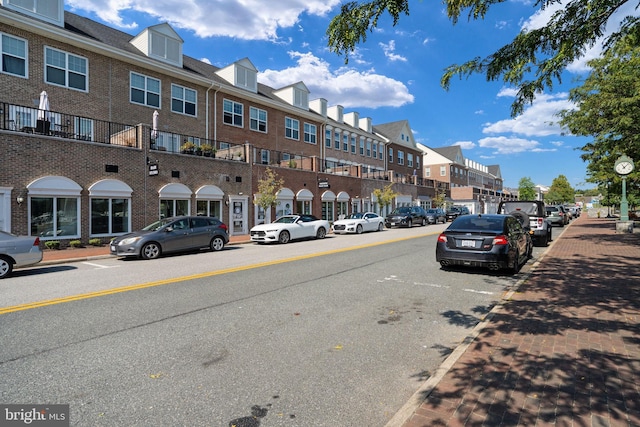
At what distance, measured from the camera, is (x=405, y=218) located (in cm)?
2956

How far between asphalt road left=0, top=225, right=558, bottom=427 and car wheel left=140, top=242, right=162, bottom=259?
3436 mm

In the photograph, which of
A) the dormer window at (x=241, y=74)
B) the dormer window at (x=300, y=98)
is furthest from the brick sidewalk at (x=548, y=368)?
the dormer window at (x=300, y=98)

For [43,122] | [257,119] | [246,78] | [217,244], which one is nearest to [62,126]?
[43,122]

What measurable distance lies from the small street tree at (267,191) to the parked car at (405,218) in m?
10.9

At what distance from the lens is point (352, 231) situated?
24.1 meters

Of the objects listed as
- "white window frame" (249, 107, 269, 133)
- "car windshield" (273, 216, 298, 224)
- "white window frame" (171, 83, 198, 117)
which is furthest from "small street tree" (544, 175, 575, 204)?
"white window frame" (171, 83, 198, 117)

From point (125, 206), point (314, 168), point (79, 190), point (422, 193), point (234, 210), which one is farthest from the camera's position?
point (422, 193)

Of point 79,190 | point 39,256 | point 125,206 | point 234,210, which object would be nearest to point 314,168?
point 234,210

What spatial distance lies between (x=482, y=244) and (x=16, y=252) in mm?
12038

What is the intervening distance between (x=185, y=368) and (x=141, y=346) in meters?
0.99

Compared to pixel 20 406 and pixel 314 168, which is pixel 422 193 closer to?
pixel 314 168

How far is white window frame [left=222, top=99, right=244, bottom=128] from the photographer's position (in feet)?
81.8

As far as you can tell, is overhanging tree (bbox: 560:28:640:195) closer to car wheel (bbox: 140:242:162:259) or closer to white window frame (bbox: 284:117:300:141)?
car wheel (bbox: 140:242:162:259)

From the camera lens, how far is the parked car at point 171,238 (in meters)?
12.4
